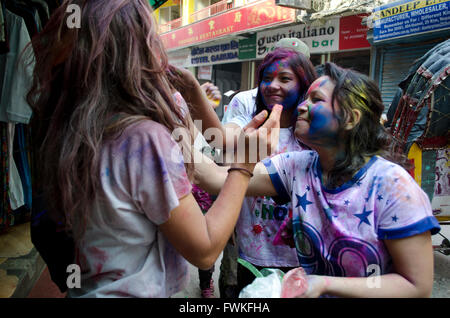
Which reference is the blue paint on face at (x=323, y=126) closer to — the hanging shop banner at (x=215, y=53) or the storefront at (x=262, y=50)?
the storefront at (x=262, y=50)

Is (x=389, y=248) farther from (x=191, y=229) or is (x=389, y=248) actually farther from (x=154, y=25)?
(x=154, y=25)

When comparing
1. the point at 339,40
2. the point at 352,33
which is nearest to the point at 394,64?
the point at 352,33

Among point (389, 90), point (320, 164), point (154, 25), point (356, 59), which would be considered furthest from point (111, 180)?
point (356, 59)

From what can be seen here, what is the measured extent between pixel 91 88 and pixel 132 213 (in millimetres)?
409

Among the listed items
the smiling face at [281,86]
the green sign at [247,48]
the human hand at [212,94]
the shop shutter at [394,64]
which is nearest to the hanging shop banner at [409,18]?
the shop shutter at [394,64]

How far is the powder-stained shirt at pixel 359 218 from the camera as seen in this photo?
49.9 inches

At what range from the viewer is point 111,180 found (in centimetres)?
106

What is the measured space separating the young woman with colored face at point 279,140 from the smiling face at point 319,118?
46 centimetres

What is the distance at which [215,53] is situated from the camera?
15609 millimetres

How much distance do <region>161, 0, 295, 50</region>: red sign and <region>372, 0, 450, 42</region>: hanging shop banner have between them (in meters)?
3.35

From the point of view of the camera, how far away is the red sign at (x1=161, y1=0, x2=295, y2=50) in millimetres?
11656

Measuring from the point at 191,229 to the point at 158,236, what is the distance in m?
0.14

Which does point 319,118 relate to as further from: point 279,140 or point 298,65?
point 298,65

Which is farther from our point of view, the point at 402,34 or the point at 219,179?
the point at 402,34
